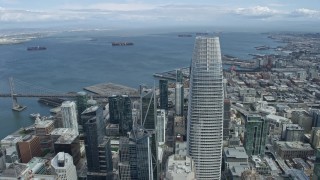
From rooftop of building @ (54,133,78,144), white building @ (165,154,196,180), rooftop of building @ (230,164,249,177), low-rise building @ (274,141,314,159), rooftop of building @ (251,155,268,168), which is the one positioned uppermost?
white building @ (165,154,196,180)

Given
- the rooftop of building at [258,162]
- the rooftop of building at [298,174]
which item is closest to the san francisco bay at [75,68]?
the rooftop of building at [258,162]

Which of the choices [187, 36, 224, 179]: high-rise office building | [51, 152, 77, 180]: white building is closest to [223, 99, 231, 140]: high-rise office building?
[187, 36, 224, 179]: high-rise office building

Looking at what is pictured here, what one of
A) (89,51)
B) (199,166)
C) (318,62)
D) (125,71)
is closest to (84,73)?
(125,71)

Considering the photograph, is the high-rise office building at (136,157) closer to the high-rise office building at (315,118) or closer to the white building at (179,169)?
the white building at (179,169)

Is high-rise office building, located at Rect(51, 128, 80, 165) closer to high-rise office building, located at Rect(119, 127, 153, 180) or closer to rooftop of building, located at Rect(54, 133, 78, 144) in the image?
rooftop of building, located at Rect(54, 133, 78, 144)

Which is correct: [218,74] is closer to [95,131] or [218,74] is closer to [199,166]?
[199,166]
